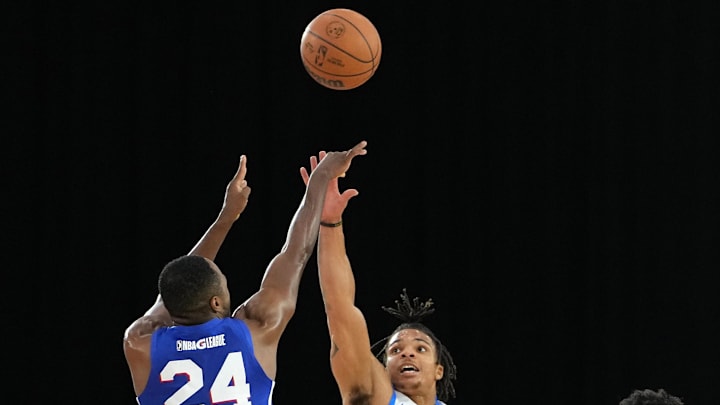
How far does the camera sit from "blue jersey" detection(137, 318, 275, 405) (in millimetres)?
2225

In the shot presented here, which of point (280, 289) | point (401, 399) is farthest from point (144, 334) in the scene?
point (401, 399)

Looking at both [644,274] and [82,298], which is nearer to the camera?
[82,298]

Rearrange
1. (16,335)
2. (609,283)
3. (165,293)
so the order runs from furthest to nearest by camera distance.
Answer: (609,283) → (16,335) → (165,293)

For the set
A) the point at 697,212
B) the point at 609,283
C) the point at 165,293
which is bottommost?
the point at 609,283

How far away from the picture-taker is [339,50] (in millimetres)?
3539

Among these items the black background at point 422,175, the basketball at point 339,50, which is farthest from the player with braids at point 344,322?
the black background at point 422,175

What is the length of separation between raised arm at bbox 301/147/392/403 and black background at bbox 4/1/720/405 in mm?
2415

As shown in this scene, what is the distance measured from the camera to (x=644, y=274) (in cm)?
623

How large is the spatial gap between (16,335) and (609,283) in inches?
135

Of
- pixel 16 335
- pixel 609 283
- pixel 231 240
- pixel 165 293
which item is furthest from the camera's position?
pixel 609 283

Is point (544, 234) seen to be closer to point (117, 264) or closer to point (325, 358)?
point (325, 358)

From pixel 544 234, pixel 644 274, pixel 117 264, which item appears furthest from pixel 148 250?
pixel 644 274

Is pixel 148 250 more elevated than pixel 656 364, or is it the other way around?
pixel 148 250

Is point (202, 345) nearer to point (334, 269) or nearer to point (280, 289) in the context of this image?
point (280, 289)
